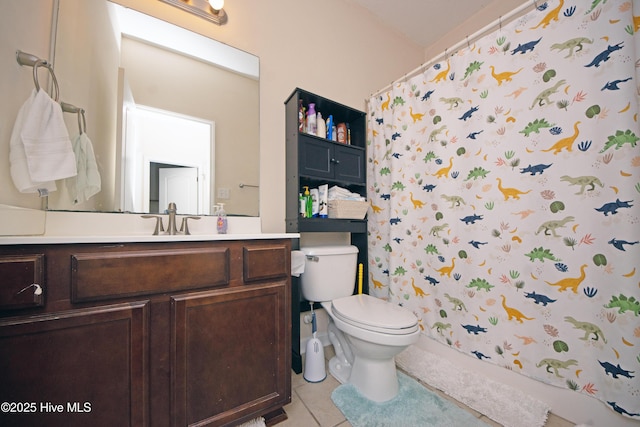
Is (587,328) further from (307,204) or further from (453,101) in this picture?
(307,204)

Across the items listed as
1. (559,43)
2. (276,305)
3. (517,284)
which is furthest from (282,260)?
(559,43)

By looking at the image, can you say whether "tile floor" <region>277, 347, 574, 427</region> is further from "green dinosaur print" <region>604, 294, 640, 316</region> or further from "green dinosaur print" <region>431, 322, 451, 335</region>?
"green dinosaur print" <region>604, 294, 640, 316</region>

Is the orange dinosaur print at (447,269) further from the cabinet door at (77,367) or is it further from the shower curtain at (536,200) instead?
the cabinet door at (77,367)

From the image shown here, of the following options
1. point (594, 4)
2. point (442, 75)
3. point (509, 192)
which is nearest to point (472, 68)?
point (442, 75)

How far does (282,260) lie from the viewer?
1.10 meters

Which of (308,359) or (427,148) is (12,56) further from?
(427,148)

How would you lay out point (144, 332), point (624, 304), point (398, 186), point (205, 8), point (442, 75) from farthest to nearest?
point (398, 186) → point (442, 75) → point (205, 8) → point (624, 304) → point (144, 332)

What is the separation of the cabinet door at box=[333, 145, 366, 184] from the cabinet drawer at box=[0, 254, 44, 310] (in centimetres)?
139

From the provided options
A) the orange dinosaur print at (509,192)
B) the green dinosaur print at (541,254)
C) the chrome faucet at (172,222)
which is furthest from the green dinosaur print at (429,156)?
the chrome faucet at (172,222)

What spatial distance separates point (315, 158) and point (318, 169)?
0.24 ft

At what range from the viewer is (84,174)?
1049 millimetres

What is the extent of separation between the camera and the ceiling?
191 cm

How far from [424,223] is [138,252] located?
1480 mm

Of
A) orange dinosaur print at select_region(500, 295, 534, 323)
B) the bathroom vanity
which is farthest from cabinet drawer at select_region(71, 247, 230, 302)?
orange dinosaur print at select_region(500, 295, 534, 323)
